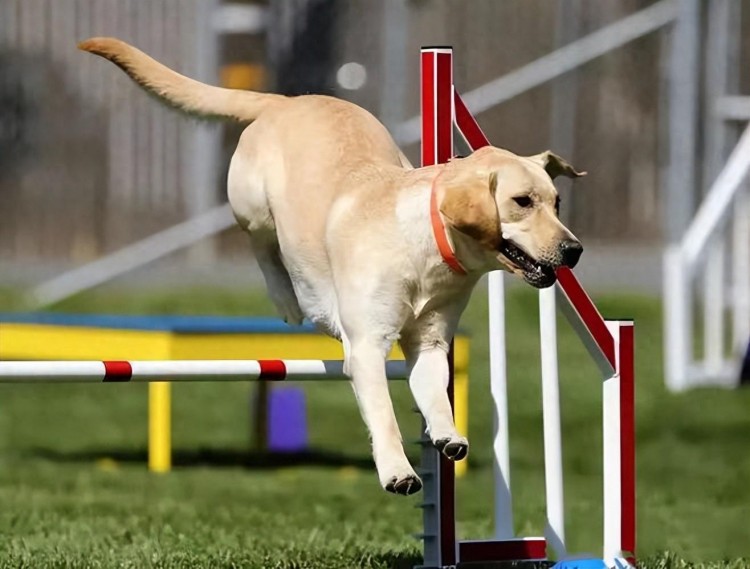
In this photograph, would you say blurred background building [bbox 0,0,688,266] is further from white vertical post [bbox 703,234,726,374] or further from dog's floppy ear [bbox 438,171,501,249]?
dog's floppy ear [bbox 438,171,501,249]

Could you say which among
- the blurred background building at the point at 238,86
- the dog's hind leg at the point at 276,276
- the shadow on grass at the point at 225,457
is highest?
the blurred background building at the point at 238,86

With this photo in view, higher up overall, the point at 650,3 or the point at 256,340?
the point at 650,3

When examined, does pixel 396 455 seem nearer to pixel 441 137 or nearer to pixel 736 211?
pixel 441 137

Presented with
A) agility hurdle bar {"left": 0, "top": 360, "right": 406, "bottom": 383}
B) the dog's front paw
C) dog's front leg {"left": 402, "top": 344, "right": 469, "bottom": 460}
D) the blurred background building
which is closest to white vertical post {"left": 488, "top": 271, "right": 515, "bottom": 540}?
agility hurdle bar {"left": 0, "top": 360, "right": 406, "bottom": 383}

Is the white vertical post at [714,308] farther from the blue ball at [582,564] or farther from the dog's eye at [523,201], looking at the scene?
the dog's eye at [523,201]

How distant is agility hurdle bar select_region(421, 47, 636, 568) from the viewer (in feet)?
17.6

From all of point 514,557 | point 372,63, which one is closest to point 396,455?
point 514,557

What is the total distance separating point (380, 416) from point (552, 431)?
0.86m

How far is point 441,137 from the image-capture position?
5.45 m

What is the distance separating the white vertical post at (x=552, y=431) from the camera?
18.2 ft

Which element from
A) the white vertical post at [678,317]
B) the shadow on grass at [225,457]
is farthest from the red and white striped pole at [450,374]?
the white vertical post at [678,317]

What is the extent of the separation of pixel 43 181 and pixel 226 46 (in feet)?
7.86

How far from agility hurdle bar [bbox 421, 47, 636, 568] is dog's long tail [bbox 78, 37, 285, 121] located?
664mm

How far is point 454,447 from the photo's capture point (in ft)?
15.7
